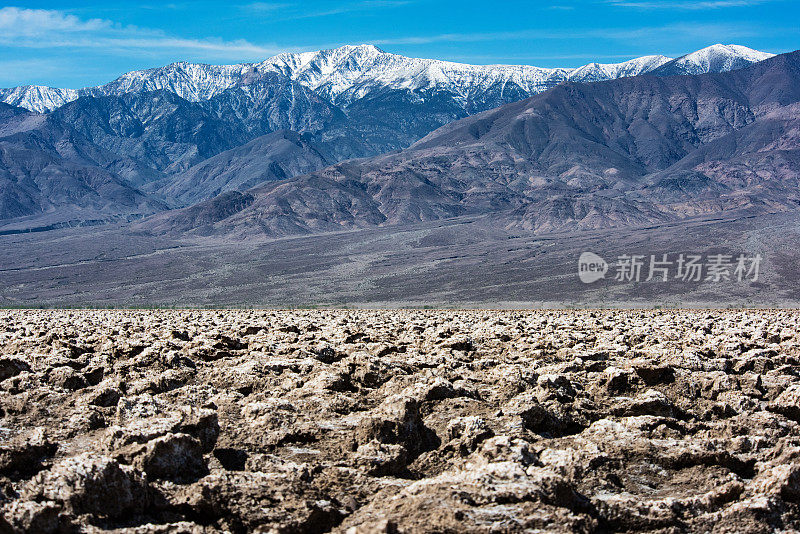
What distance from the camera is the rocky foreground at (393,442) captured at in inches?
163

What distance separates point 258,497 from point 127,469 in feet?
2.84

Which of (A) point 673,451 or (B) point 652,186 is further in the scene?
(B) point 652,186

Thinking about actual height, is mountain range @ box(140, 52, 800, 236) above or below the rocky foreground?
above

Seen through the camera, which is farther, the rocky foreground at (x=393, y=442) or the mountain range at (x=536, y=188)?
the mountain range at (x=536, y=188)

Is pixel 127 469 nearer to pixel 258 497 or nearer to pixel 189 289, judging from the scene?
pixel 258 497

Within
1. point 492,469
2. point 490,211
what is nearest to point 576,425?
point 492,469

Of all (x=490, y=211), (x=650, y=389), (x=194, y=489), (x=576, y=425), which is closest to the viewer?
(x=194, y=489)

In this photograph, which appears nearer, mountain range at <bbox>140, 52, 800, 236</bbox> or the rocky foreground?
the rocky foreground

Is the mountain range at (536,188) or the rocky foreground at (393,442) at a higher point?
the mountain range at (536,188)

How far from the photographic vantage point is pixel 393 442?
5934 millimetres

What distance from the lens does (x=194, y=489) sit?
4461mm

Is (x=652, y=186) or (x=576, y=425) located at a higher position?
(x=652, y=186)

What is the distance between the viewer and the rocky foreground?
414 centimetres

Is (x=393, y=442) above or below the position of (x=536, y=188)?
below
